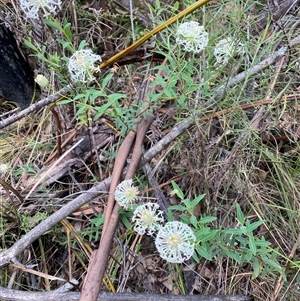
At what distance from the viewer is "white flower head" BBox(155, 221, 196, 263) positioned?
2.88 feet

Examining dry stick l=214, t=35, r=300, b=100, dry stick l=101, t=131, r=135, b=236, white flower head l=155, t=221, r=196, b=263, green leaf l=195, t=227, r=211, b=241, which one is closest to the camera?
white flower head l=155, t=221, r=196, b=263

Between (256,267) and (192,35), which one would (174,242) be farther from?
(192,35)

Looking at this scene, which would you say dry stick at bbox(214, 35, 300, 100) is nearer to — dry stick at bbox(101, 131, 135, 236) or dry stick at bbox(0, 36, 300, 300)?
dry stick at bbox(0, 36, 300, 300)

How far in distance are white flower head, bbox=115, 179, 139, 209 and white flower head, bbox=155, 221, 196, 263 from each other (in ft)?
0.58

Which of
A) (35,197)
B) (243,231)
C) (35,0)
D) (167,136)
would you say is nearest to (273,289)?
(243,231)

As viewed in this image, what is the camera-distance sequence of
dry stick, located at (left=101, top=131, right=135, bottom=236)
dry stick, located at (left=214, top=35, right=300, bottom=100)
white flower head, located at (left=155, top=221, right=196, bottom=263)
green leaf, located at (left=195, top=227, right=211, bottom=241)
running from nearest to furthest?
white flower head, located at (left=155, top=221, right=196, bottom=263)
green leaf, located at (left=195, top=227, right=211, bottom=241)
dry stick, located at (left=101, top=131, right=135, bottom=236)
dry stick, located at (left=214, top=35, right=300, bottom=100)

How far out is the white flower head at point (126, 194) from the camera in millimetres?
1053

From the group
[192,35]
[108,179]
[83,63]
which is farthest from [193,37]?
Answer: [108,179]

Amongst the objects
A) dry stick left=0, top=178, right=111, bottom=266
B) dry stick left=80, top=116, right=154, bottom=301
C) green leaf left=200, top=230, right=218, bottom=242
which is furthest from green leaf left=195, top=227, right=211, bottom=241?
dry stick left=0, top=178, right=111, bottom=266

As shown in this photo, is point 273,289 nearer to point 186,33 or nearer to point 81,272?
point 81,272

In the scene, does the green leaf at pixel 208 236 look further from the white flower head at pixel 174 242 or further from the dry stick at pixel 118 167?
the dry stick at pixel 118 167

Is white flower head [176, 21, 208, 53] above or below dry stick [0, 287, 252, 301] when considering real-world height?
above

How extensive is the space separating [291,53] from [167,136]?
0.46m

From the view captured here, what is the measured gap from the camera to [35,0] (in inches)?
37.6
